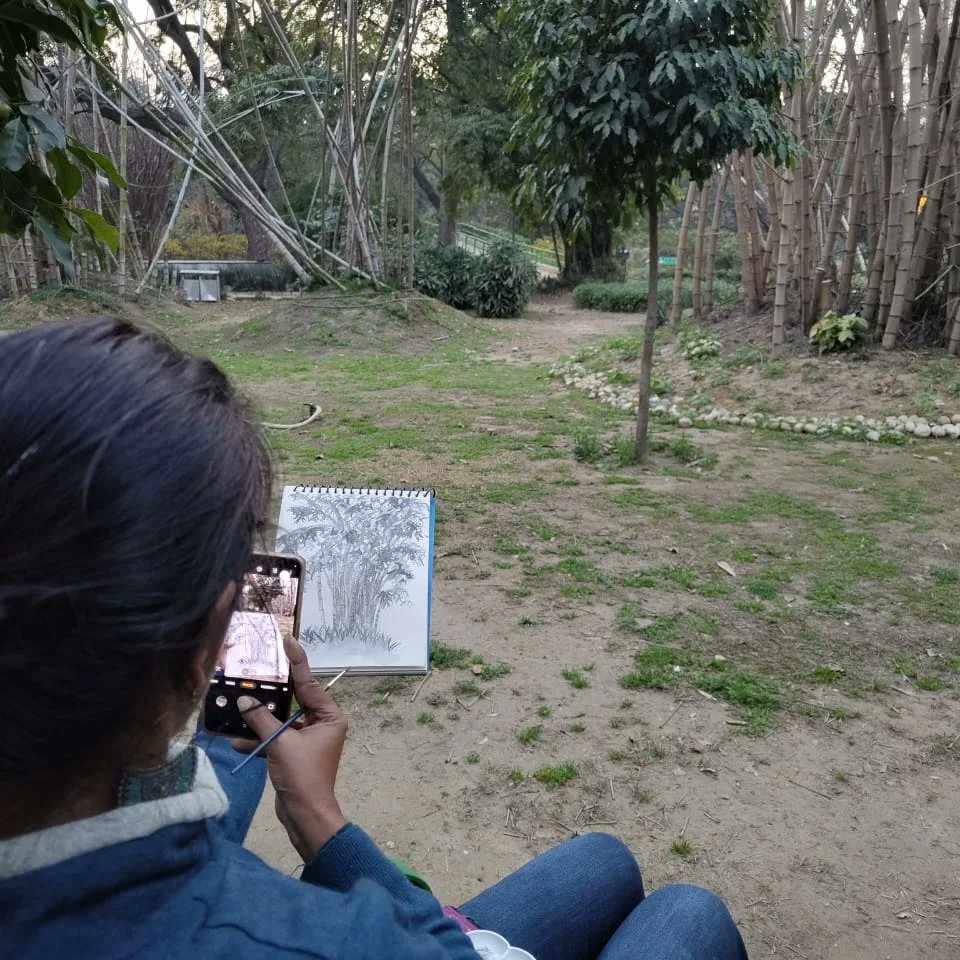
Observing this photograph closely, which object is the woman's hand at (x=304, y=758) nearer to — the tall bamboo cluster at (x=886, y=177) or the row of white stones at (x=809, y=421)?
the row of white stones at (x=809, y=421)

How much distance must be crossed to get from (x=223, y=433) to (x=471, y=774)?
7.60 ft

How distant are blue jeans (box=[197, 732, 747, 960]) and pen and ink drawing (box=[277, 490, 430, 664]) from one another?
62.2 inches

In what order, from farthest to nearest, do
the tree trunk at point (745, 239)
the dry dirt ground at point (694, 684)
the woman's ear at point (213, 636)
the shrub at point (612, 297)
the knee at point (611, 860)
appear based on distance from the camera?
the shrub at point (612, 297), the tree trunk at point (745, 239), the dry dirt ground at point (694, 684), the knee at point (611, 860), the woman's ear at point (213, 636)

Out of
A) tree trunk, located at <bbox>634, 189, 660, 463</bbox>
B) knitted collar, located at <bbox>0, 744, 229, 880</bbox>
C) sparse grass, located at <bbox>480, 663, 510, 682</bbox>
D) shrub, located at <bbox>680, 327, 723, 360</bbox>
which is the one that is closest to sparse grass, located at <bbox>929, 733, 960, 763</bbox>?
sparse grass, located at <bbox>480, 663, 510, 682</bbox>

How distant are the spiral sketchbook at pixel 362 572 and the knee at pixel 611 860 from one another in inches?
60.5

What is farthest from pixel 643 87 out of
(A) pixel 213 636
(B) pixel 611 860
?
(A) pixel 213 636

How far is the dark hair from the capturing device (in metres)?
0.68

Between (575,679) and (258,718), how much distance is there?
233 centimetres

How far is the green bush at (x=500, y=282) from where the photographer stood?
18047 mm

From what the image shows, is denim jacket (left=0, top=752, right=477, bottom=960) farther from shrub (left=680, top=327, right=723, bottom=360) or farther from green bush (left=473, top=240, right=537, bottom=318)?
green bush (left=473, top=240, right=537, bottom=318)

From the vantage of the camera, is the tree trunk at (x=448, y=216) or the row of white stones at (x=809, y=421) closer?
the row of white stones at (x=809, y=421)

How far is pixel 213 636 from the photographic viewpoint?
80 cm

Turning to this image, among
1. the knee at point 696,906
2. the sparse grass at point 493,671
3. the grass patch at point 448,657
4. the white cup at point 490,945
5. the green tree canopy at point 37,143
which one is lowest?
the sparse grass at point 493,671

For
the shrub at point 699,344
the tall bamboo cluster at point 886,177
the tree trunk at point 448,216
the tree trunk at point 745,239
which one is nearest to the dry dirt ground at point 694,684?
the tall bamboo cluster at point 886,177
